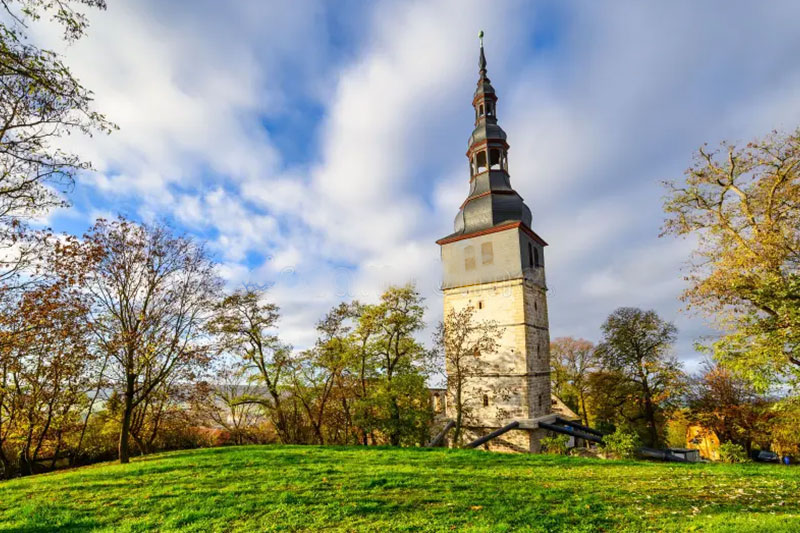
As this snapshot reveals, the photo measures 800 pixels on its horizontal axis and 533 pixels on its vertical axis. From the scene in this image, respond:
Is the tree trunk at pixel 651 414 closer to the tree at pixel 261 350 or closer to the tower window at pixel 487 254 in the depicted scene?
the tower window at pixel 487 254

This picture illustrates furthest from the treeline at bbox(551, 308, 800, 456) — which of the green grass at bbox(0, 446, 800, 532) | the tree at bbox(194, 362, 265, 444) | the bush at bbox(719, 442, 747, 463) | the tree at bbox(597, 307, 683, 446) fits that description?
the tree at bbox(194, 362, 265, 444)

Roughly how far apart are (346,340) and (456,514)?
14082mm

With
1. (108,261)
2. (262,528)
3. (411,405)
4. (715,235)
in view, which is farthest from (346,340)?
(715,235)

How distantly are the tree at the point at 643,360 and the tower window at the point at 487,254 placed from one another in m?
13.6

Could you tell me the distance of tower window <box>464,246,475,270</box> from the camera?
26.9 metres

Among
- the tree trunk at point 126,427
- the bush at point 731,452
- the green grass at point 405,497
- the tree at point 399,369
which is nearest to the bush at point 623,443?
the green grass at point 405,497

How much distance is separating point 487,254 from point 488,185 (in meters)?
5.67

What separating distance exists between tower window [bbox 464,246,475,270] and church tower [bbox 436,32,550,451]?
0.07 metres

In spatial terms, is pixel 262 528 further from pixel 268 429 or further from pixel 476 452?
pixel 268 429

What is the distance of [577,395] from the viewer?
3734cm

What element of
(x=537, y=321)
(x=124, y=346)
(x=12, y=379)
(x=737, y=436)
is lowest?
(x=737, y=436)

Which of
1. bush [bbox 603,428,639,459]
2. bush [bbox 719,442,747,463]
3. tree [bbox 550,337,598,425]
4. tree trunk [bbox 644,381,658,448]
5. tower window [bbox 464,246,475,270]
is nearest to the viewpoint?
bush [bbox 719,442,747,463]

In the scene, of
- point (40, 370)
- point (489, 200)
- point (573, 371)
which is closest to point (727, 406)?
point (573, 371)

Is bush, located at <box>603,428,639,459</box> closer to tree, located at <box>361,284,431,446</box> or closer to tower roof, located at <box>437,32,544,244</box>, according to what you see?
tree, located at <box>361,284,431,446</box>
